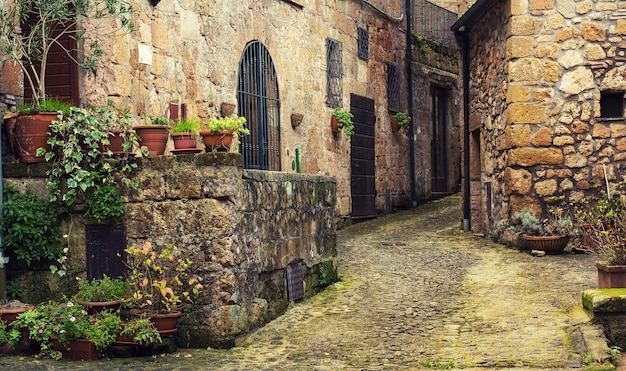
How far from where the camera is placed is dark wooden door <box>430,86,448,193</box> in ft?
58.2

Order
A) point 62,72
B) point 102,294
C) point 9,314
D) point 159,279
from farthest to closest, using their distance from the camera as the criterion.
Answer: point 62,72 < point 159,279 < point 102,294 < point 9,314

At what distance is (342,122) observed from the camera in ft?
44.8

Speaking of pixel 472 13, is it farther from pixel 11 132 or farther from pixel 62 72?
pixel 11 132

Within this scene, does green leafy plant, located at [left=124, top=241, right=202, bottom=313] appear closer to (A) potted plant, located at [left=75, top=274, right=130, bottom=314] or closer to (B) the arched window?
(A) potted plant, located at [left=75, top=274, right=130, bottom=314]

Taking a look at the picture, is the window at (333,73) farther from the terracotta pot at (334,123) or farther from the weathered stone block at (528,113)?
the weathered stone block at (528,113)

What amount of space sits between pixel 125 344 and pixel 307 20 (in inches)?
305

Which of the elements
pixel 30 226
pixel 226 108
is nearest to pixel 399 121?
pixel 226 108

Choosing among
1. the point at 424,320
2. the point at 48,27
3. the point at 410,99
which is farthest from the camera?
the point at 410,99

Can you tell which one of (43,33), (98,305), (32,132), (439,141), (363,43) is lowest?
(98,305)

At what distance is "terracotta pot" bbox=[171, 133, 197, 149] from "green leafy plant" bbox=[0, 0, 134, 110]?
120 cm

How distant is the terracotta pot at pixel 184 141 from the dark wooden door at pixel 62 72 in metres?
1.67

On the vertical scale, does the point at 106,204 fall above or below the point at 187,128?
below

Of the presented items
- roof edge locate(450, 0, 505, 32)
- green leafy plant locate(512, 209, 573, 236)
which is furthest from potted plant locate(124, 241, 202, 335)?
roof edge locate(450, 0, 505, 32)

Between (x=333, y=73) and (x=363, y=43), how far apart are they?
4.69 ft
